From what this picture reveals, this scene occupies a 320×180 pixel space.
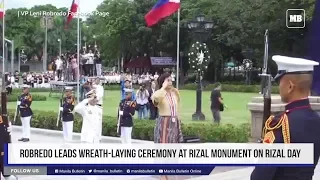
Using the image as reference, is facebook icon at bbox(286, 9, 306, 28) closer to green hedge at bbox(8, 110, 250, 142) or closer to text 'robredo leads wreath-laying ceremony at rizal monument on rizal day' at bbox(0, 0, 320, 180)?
text 'robredo leads wreath-laying ceremony at rizal monument on rizal day' at bbox(0, 0, 320, 180)

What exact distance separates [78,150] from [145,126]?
7254 mm

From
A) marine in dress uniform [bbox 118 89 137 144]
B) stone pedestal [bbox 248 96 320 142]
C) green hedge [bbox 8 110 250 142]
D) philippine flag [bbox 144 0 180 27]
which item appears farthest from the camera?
philippine flag [bbox 144 0 180 27]

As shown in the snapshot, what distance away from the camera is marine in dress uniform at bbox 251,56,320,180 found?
3.36m

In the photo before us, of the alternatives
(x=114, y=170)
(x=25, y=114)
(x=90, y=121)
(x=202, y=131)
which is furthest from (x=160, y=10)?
(x=114, y=170)

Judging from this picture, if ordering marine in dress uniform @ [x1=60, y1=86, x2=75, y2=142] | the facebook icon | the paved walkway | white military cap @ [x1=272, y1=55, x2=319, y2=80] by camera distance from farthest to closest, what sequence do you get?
1. the facebook icon
2. marine in dress uniform @ [x1=60, y1=86, x2=75, y2=142]
3. the paved walkway
4. white military cap @ [x1=272, y1=55, x2=319, y2=80]

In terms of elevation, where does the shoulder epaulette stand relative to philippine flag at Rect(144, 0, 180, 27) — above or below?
below

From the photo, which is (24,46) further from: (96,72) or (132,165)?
(132,165)

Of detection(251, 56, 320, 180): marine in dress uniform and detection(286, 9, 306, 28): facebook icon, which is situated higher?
detection(286, 9, 306, 28): facebook icon

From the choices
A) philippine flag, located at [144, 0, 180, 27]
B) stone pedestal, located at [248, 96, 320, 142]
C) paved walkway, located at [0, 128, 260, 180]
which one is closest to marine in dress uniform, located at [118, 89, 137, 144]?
paved walkway, located at [0, 128, 260, 180]

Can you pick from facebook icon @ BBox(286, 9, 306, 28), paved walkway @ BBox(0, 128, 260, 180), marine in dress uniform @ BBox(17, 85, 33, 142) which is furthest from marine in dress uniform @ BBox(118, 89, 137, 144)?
facebook icon @ BBox(286, 9, 306, 28)

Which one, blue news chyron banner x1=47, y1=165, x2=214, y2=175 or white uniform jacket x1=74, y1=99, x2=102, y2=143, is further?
white uniform jacket x1=74, y1=99, x2=102, y2=143

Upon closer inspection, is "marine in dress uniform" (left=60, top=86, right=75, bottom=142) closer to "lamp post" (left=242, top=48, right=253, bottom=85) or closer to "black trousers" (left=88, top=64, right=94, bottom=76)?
"black trousers" (left=88, top=64, right=94, bottom=76)

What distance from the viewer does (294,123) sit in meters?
3.35

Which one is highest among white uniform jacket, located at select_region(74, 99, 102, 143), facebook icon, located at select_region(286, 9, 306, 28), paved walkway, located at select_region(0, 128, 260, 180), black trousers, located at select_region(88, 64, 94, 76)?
facebook icon, located at select_region(286, 9, 306, 28)
